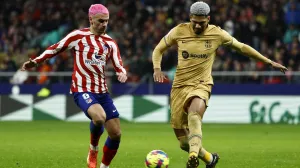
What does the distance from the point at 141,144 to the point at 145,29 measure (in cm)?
1223

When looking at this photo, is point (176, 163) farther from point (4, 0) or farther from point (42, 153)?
point (4, 0)

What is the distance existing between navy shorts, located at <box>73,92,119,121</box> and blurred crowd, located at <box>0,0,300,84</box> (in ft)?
46.0

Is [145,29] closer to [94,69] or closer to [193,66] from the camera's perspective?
[94,69]

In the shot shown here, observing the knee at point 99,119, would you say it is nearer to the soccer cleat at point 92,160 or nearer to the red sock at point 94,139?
the red sock at point 94,139

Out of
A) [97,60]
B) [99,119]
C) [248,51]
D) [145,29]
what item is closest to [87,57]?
[97,60]

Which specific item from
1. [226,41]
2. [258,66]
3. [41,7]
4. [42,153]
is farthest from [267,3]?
[226,41]

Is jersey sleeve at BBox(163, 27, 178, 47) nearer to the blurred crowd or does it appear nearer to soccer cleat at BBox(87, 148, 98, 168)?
soccer cleat at BBox(87, 148, 98, 168)

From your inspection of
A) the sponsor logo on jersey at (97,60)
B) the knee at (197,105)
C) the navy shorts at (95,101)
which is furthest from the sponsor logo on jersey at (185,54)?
the navy shorts at (95,101)

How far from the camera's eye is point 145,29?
93.3 feet

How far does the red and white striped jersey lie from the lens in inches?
438

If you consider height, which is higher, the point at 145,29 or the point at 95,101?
the point at 95,101

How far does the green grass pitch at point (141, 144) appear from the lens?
41.5ft

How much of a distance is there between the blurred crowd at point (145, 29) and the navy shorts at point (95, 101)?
1402 centimetres

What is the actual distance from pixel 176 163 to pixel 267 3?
53.1 ft
